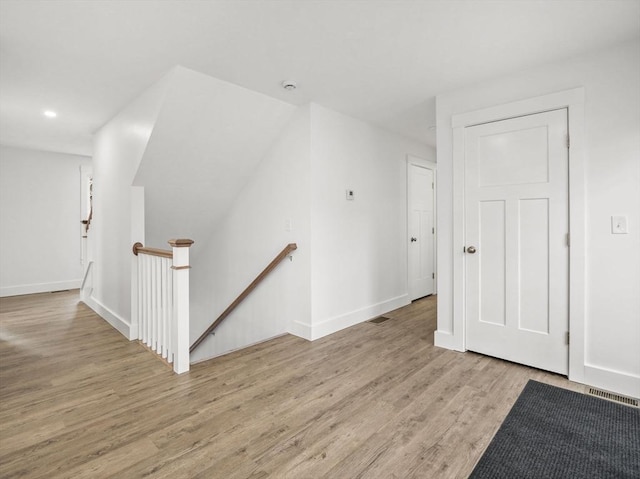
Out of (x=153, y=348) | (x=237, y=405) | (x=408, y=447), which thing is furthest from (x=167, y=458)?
(x=153, y=348)

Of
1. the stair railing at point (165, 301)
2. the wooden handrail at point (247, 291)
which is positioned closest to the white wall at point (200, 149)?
the stair railing at point (165, 301)

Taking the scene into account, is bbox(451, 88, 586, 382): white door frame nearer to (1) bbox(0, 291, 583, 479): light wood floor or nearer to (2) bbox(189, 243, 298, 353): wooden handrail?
(1) bbox(0, 291, 583, 479): light wood floor

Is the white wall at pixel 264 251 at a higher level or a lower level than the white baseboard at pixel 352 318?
higher

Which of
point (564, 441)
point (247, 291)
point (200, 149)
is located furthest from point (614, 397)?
point (200, 149)

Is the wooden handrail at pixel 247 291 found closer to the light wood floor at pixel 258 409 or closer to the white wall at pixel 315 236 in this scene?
the white wall at pixel 315 236

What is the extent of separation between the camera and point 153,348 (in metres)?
3.14

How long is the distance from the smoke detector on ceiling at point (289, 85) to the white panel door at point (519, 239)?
1.60m

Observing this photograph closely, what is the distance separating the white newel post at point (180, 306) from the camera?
8.74ft

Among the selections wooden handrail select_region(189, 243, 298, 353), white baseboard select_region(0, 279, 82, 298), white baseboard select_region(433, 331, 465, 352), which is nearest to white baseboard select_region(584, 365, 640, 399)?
white baseboard select_region(433, 331, 465, 352)

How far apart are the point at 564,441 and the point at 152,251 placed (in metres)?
3.25

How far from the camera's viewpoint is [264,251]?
394 centimetres

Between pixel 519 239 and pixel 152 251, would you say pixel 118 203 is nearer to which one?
pixel 152 251

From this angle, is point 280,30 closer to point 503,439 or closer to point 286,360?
point 286,360

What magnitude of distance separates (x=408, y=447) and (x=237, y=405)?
3.52ft
